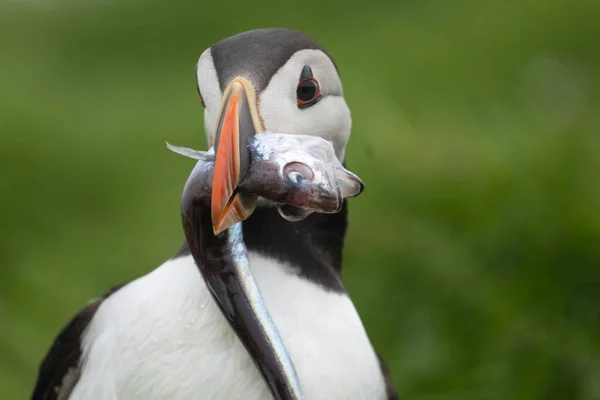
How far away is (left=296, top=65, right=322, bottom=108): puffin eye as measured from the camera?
2.17m

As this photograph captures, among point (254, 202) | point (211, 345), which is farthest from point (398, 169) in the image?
point (254, 202)

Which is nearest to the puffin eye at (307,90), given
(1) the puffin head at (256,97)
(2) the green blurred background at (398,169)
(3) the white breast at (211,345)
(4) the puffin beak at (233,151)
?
(1) the puffin head at (256,97)

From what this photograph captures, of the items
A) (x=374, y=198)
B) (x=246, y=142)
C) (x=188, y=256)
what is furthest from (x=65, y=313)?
(x=246, y=142)

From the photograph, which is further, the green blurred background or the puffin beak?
the green blurred background

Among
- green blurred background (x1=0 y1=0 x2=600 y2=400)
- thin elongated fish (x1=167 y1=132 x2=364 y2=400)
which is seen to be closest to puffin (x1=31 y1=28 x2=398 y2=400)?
thin elongated fish (x1=167 y1=132 x2=364 y2=400)

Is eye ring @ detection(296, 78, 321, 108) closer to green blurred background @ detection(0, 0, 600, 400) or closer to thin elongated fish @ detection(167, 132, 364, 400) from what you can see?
thin elongated fish @ detection(167, 132, 364, 400)

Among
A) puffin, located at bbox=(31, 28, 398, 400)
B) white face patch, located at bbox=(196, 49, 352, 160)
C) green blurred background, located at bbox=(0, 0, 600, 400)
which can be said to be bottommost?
green blurred background, located at bbox=(0, 0, 600, 400)

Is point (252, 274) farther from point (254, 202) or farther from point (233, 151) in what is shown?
point (233, 151)

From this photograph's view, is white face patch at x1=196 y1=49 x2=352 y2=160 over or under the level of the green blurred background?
over

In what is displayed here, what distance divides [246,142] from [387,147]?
124 inches

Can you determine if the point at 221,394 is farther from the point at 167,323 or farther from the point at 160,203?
the point at 160,203

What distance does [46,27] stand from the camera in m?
9.38

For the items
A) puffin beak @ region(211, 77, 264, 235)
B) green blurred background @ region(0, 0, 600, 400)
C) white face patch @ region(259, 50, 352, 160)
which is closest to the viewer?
puffin beak @ region(211, 77, 264, 235)

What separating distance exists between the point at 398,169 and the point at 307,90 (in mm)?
2701
